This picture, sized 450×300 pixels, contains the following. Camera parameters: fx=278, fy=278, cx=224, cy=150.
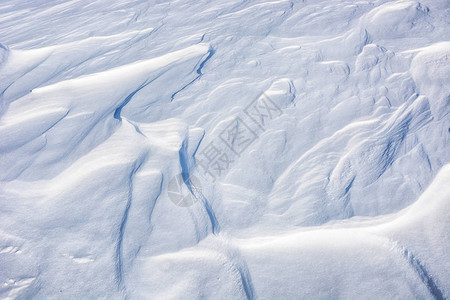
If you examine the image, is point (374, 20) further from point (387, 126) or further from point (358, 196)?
point (358, 196)

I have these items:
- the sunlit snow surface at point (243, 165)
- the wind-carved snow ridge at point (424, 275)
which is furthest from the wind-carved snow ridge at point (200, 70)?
the wind-carved snow ridge at point (424, 275)

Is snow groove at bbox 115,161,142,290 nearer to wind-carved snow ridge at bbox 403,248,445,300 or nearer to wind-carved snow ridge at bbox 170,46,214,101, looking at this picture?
wind-carved snow ridge at bbox 170,46,214,101

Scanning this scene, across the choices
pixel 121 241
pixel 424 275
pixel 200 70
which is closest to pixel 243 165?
pixel 121 241

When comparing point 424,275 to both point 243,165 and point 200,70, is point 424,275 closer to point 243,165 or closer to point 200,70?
point 243,165

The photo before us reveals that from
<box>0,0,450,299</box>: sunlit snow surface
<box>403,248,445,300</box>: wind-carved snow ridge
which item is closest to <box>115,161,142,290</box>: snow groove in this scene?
<box>0,0,450,299</box>: sunlit snow surface

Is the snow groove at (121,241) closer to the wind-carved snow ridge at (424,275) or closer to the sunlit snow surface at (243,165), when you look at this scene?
the sunlit snow surface at (243,165)

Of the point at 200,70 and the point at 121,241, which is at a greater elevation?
the point at 200,70

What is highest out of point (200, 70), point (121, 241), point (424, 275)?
point (200, 70)

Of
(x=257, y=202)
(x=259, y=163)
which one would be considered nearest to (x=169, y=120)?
(x=259, y=163)

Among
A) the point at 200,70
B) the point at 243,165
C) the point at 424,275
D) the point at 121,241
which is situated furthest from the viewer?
the point at 200,70
